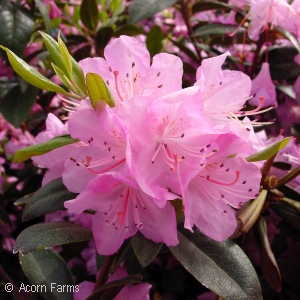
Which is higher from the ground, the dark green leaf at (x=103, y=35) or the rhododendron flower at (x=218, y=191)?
the rhododendron flower at (x=218, y=191)

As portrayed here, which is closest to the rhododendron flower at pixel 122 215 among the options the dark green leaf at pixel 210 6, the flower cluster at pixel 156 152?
the flower cluster at pixel 156 152

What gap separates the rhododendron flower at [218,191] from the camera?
2.00ft

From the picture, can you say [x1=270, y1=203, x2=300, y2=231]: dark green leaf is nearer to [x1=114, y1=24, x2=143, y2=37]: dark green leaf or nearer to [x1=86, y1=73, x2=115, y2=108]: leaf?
[x1=86, y1=73, x2=115, y2=108]: leaf

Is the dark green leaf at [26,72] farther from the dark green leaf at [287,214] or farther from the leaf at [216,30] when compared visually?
the leaf at [216,30]

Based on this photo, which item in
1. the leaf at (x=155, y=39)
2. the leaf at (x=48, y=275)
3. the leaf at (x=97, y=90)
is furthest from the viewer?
the leaf at (x=155, y=39)

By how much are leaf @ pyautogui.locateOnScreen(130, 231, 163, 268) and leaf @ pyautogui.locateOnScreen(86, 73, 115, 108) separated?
0.22 m

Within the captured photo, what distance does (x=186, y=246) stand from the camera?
2.19ft

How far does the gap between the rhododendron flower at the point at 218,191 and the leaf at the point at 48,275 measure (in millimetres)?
366

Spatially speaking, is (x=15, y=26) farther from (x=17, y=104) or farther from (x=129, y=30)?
(x=129, y=30)

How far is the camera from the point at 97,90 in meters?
0.54

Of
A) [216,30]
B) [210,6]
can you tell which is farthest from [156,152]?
[210,6]

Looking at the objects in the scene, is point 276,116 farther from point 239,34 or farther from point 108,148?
point 108,148

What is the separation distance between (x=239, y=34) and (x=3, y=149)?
0.97 meters

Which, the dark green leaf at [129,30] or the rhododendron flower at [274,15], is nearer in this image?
the rhododendron flower at [274,15]
